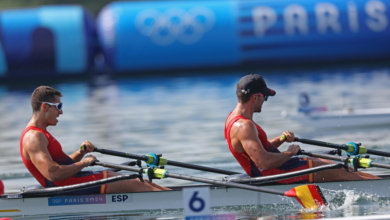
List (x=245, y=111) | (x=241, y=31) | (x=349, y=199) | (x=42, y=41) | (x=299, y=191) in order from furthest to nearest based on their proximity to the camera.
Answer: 1. (x=241, y=31)
2. (x=42, y=41)
3. (x=349, y=199)
4. (x=245, y=111)
5. (x=299, y=191)

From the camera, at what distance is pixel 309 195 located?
735 cm

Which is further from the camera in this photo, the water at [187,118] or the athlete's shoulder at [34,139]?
Answer: the water at [187,118]

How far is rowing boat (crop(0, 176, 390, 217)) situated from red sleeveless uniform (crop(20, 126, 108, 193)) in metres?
0.16

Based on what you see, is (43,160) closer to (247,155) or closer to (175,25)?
(247,155)

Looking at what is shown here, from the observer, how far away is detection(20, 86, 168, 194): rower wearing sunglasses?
7234 mm

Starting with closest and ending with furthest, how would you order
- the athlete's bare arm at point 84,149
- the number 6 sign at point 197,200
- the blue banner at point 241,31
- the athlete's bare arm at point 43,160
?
the number 6 sign at point 197,200
the athlete's bare arm at point 43,160
the athlete's bare arm at point 84,149
the blue banner at point 241,31

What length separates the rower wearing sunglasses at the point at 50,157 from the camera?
23.7 feet

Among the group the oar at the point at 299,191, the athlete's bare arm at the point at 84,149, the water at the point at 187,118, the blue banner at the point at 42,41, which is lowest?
the oar at the point at 299,191

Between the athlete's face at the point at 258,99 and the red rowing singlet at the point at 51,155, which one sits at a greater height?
the athlete's face at the point at 258,99

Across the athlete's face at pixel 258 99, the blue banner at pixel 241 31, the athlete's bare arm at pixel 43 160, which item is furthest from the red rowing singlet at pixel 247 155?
the blue banner at pixel 241 31

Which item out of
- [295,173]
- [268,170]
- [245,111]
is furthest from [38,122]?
[295,173]

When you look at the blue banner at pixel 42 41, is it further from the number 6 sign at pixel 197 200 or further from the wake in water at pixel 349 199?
the number 6 sign at pixel 197 200

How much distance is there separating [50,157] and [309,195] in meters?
2.93

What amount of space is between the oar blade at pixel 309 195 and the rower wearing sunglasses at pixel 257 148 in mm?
295
